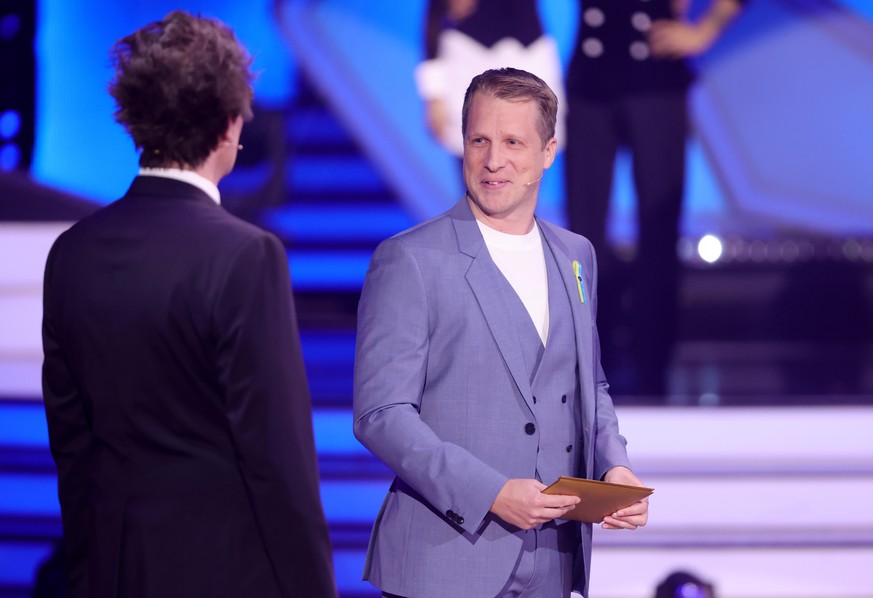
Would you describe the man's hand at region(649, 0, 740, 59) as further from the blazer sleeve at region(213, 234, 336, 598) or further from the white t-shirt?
the blazer sleeve at region(213, 234, 336, 598)

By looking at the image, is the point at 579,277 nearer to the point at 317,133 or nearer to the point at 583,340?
the point at 583,340

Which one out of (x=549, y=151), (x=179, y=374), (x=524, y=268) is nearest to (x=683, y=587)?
(x=524, y=268)

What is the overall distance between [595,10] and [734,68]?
2.41ft

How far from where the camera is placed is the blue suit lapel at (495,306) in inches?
62.5

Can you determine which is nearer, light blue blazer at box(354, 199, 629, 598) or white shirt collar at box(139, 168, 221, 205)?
white shirt collar at box(139, 168, 221, 205)

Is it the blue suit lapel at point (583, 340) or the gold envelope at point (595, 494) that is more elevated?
the blue suit lapel at point (583, 340)

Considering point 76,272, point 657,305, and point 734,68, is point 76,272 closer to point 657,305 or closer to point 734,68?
point 657,305

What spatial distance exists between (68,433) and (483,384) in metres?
0.68

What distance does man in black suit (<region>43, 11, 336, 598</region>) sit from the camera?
51.2 inches

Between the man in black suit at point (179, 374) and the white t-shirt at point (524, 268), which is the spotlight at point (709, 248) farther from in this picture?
the man in black suit at point (179, 374)

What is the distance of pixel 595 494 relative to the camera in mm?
1448

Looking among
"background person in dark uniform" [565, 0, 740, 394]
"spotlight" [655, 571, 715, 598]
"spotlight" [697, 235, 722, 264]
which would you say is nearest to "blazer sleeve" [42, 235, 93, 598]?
"spotlight" [655, 571, 715, 598]

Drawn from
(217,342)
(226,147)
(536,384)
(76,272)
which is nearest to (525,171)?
(536,384)

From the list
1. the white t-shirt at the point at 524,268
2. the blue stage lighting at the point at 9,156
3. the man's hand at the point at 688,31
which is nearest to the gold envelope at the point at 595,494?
the white t-shirt at the point at 524,268
